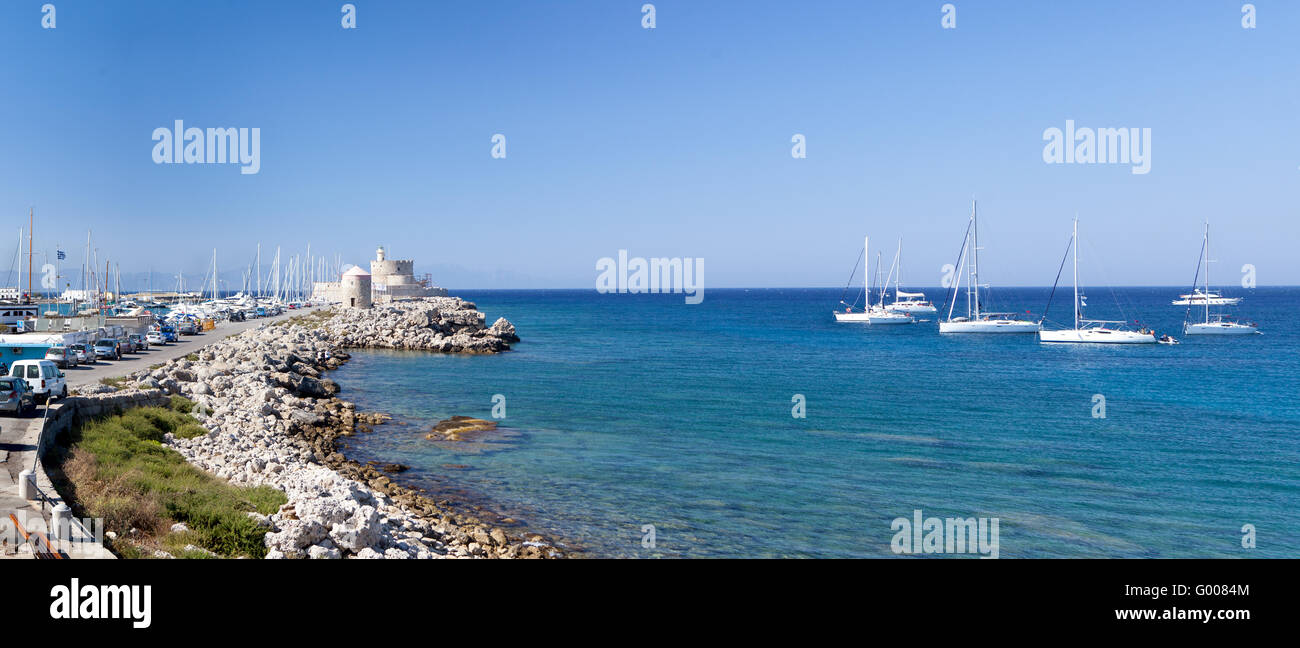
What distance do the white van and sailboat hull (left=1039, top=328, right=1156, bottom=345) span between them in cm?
7366

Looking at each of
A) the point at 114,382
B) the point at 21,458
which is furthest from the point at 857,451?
the point at 114,382

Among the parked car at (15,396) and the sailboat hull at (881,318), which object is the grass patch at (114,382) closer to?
the parked car at (15,396)

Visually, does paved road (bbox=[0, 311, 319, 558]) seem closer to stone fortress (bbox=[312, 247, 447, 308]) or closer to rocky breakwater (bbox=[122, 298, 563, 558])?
rocky breakwater (bbox=[122, 298, 563, 558])

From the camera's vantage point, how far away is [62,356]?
31297mm

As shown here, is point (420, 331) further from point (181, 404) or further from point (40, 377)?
point (40, 377)

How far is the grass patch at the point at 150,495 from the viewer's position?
1203 centimetres

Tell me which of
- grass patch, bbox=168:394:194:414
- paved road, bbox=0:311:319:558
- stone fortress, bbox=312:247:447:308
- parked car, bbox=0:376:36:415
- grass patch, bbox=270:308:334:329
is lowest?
grass patch, bbox=168:394:194:414

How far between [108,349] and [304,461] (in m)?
23.5

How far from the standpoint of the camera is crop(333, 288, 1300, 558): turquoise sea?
17453 mm

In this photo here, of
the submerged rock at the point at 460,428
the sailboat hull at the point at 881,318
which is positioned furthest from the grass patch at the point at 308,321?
the sailboat hull at the point at 881,318

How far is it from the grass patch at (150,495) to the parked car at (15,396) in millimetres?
1299

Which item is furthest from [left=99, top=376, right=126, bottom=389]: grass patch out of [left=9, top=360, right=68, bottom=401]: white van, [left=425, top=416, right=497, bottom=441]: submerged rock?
[left=425, top=416, right=497, bottom=441]: submerged rock
